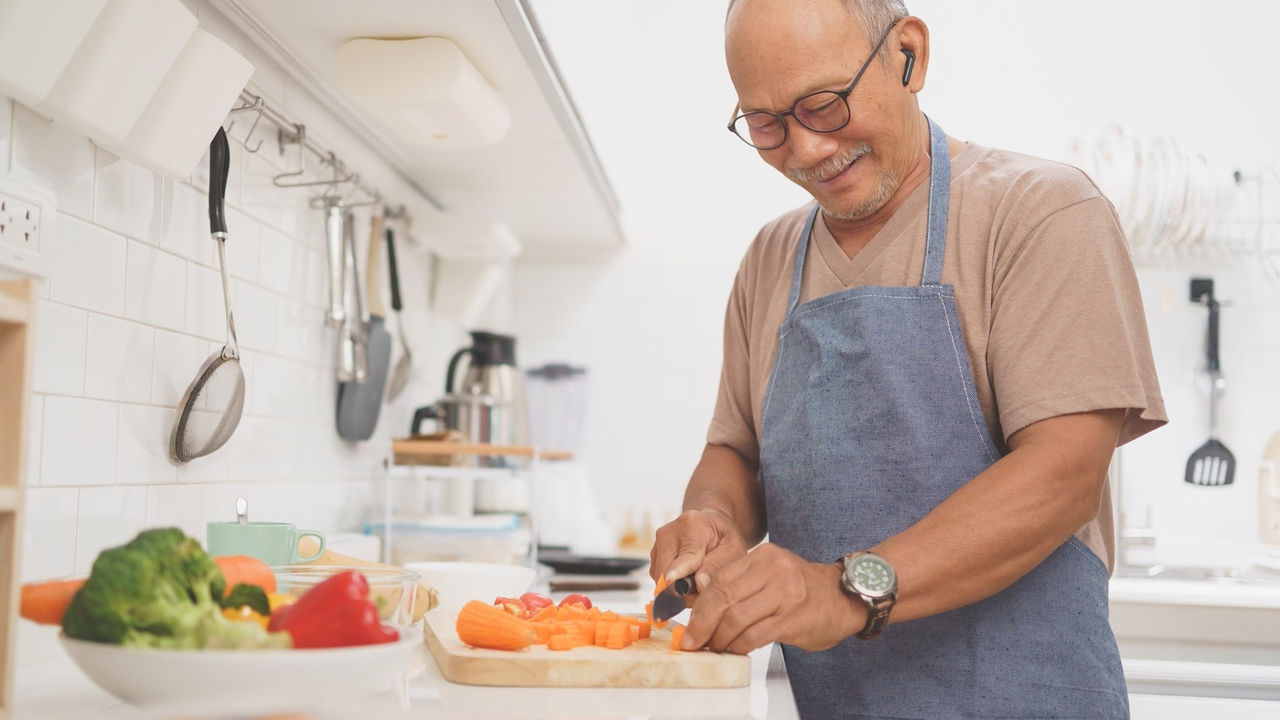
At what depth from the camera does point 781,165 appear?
1285 millimetres

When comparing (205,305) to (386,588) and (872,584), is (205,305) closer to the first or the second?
(386,588)

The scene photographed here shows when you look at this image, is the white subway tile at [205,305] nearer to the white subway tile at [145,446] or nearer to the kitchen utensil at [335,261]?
the white subway tile at [145,446]

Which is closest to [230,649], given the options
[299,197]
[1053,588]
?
[1053,588]

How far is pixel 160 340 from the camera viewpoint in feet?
4.18

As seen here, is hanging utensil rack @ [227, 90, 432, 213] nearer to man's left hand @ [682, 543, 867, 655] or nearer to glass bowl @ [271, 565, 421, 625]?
glass bowl @ [271, 565, 421, 625]

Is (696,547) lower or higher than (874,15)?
lower

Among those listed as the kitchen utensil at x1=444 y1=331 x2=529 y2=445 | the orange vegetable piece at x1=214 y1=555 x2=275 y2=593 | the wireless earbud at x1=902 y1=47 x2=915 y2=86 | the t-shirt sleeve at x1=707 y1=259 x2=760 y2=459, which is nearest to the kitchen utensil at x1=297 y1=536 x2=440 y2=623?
the orange vegetable piece at x1=214 y1=555 x2=275 y2=593

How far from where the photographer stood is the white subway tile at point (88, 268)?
42.3 inches

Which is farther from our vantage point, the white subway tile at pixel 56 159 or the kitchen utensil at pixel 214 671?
the white subway tile at pixel 56 159

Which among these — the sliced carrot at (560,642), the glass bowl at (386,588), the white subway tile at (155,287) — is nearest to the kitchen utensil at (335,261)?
the white subway tile at (155,287)

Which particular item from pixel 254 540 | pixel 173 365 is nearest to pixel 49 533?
pixel 254 540

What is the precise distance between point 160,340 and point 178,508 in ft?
0.72

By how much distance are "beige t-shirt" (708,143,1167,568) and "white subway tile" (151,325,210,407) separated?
0.74 m

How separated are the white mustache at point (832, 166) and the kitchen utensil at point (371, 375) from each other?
3.31 feet
